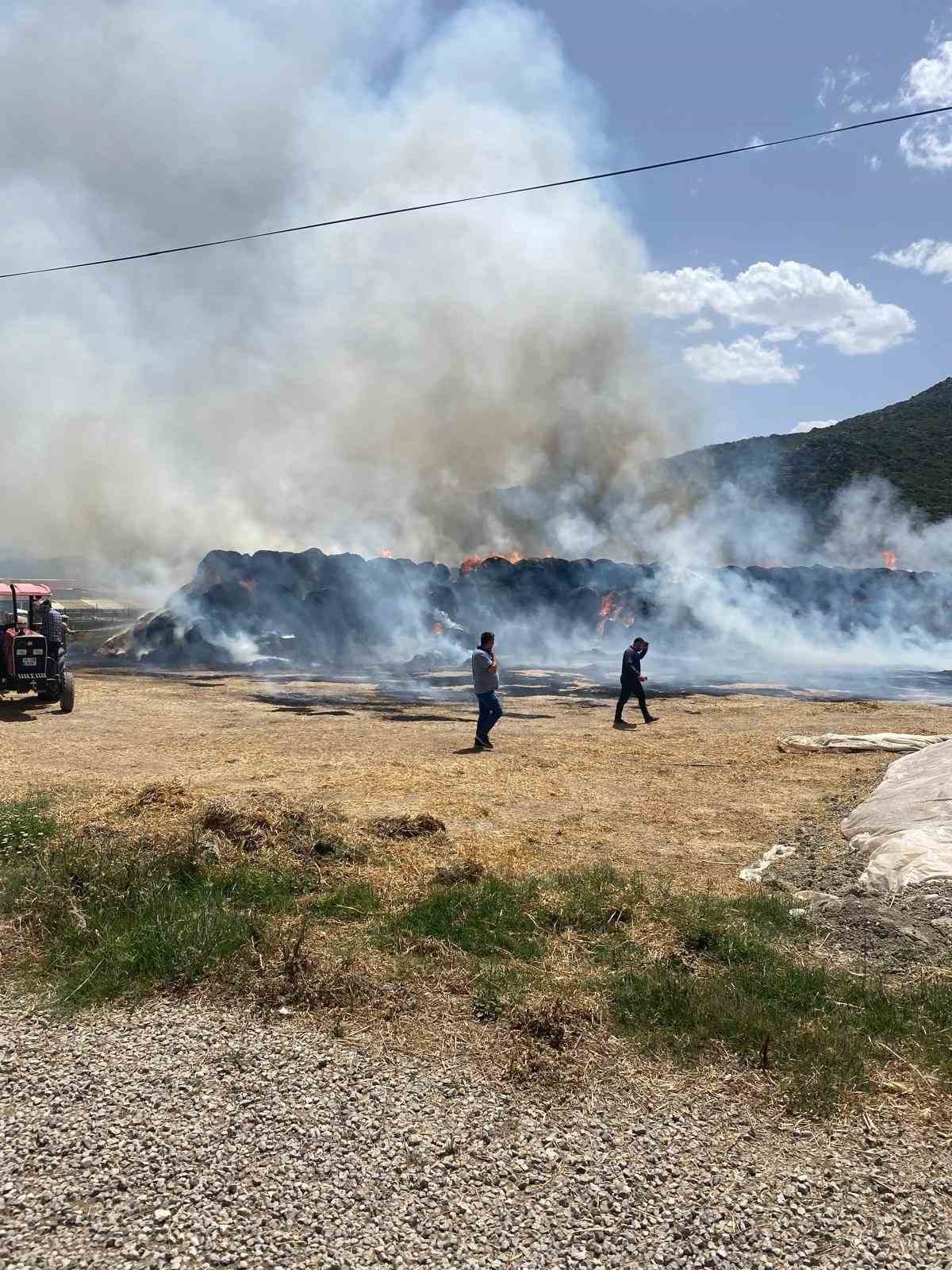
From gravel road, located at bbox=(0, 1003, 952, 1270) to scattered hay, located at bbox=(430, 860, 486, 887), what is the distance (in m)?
2.50

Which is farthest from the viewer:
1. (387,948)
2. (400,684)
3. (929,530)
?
(929,530)

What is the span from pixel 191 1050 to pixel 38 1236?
1209 mm

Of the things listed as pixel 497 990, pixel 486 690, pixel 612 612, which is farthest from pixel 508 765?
pixel 612 612

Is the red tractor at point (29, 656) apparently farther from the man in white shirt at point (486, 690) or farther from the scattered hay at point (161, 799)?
the man in white shirt at point (486, 690)

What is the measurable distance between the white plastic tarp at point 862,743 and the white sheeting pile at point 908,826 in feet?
9.75

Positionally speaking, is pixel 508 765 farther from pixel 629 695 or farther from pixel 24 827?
pixel 24 827

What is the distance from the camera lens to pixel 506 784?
35.2ft

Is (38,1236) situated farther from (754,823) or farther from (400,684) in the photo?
(400,684)

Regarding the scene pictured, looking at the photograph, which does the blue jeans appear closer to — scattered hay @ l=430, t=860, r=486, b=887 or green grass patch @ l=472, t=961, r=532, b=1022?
scattered hay @ l=430, t=860, r=486, b=887

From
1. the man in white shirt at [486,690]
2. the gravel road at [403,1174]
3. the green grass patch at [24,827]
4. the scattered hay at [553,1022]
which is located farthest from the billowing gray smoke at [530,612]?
the gravel road at [403,1174]

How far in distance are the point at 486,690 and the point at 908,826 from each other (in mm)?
6932

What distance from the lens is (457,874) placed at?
6.79 meters

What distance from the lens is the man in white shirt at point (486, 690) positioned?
13242 mm

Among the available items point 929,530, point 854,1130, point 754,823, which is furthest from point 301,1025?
point 929,530
